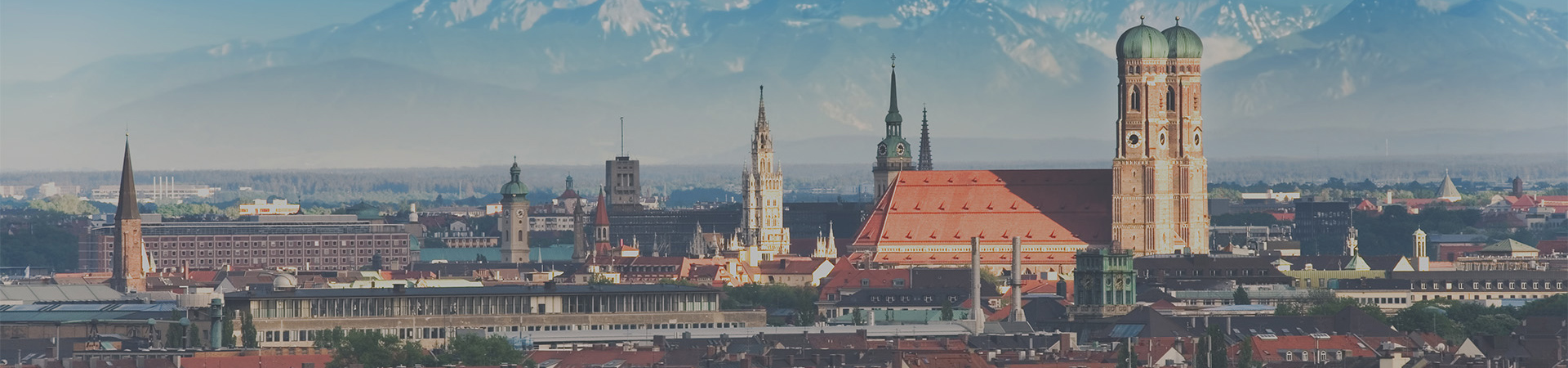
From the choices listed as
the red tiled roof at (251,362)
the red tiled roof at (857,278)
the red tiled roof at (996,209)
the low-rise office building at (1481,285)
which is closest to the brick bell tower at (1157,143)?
the red tiled roof at (996,209)

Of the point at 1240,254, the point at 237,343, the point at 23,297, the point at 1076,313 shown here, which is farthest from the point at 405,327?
the point at 1240,254

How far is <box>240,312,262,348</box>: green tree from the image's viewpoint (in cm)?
10338

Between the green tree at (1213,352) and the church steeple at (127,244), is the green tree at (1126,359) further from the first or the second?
the church steeple at (127,244)

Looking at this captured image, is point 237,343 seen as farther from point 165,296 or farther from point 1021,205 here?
point 1021,205

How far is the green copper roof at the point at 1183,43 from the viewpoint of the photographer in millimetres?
172500

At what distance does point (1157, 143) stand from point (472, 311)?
6193 cm

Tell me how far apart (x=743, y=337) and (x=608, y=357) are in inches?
554

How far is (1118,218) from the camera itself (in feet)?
569

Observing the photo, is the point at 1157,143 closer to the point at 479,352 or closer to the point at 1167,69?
the point at 1167,69

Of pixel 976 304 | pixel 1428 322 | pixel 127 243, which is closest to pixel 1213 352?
pixel 1428 322

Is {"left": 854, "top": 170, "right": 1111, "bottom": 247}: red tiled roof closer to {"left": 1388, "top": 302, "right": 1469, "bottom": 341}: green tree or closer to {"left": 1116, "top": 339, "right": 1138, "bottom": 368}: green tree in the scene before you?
{"left": 1388, "top": 302, "right": 1469, "bottom": 341}: green tree

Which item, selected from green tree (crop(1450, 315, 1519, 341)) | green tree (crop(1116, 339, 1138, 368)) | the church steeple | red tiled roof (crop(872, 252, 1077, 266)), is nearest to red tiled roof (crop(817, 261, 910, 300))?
red tiled roof (crop(872, 252, 1077, 266))

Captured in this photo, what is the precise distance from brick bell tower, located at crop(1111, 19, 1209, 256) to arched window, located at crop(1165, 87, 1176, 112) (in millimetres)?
32

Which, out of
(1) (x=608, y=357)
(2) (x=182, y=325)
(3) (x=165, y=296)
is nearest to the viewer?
(1) (x=608, y=357)
